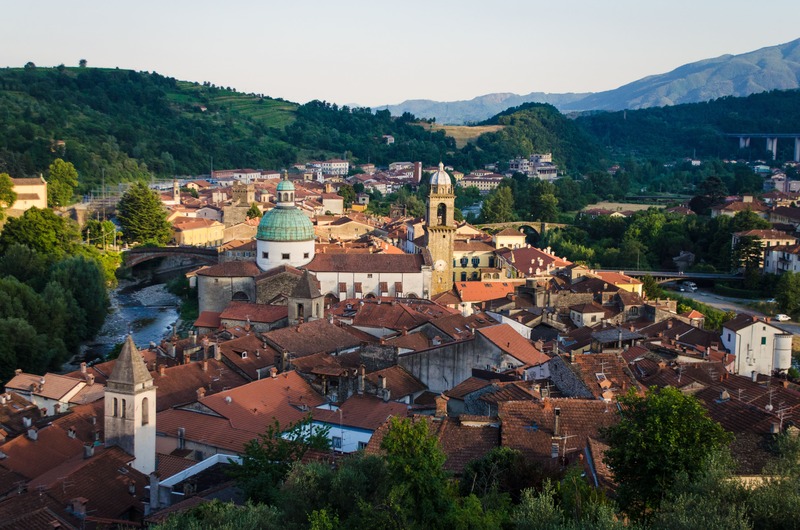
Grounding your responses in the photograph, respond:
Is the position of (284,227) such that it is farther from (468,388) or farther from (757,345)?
(468,388)

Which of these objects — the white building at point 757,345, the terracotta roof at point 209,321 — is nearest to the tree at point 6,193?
the terracotta roof at point 209,321

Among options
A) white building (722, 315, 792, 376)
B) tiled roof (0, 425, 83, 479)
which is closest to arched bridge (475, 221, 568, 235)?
white building (722, 315, 792, 376)

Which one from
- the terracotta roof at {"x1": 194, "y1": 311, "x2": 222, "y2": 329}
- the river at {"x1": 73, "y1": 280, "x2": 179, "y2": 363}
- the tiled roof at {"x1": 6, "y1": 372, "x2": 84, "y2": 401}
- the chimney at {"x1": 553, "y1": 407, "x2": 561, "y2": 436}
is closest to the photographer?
the chimney at {"x1": 553, "y1": 407, "x2": 561, "y2": 436}

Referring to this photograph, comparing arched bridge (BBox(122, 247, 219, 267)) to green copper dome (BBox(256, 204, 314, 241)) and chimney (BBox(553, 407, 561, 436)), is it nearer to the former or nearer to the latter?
green copper dome (BBox(256, 204, 314, 241))

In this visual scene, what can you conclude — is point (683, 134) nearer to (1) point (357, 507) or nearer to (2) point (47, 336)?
(2) point (47, 336)

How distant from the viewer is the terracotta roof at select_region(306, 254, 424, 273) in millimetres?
43656

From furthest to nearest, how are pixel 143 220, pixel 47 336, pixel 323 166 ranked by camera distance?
pixel 323 166
pixel 143 220
pixel 47 336

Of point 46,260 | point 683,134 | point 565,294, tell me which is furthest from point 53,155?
point 683,134

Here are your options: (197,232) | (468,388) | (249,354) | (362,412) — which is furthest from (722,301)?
(362,412)

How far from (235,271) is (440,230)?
11.6m

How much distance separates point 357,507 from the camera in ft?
41.9

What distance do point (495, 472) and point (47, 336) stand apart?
28.7 metres

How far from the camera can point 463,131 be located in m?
162

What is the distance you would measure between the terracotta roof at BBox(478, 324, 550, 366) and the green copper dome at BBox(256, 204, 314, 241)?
19.3m
